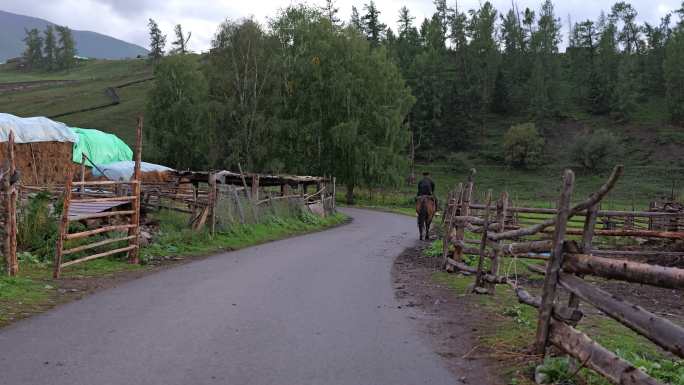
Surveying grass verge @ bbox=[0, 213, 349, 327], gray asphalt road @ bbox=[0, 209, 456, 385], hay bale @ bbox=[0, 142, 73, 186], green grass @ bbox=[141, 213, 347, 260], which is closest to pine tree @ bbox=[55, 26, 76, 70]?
hay bale @ bbox=[0, 142, 73, 186]

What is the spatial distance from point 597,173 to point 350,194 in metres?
37.5

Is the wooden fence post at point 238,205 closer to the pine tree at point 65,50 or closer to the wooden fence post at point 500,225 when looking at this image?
the wooden fence post at point 500,225

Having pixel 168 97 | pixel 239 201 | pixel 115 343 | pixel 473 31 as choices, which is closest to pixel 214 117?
pixel 168 97

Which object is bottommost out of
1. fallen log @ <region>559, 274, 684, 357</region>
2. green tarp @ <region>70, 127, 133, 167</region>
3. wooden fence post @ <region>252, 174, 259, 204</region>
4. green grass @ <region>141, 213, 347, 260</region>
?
green grass @ <region>141, 213, 347, 260</region>

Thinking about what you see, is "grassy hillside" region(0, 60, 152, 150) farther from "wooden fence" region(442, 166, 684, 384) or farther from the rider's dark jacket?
"wooden fence" region(442, 166, 684, 384)

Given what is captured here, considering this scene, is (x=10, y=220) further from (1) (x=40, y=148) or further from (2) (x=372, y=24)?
(2) (x=372, y=24)

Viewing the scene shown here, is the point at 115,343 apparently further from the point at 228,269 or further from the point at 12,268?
the point at 228,269

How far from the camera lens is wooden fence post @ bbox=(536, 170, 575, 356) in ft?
18.2

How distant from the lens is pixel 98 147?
32.4m

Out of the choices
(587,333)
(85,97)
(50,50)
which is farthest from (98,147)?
(50,50)

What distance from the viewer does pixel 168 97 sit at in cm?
5191

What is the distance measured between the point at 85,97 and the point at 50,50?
179ft

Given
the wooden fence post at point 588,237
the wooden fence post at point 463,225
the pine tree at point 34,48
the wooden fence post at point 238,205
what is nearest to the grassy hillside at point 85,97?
the pine tree at point 34,48

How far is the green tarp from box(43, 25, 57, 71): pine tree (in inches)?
4390
